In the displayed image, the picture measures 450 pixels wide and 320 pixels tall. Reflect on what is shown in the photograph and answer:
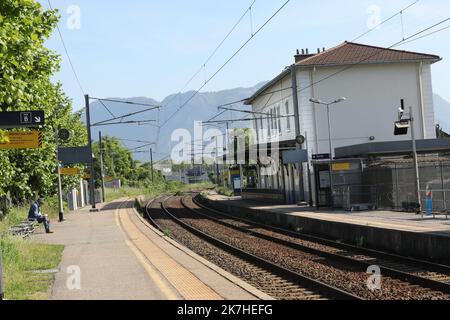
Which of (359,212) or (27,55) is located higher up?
(27,55)

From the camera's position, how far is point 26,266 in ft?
44.3

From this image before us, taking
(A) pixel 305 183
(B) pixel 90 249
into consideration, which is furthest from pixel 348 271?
(A) pixel 305 183

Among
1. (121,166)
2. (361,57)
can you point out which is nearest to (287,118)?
(361,57)

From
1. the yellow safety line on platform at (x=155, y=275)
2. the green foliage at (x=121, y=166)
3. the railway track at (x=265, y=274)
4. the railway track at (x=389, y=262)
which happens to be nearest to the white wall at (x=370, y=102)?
the railway track at (x=265, y=274)

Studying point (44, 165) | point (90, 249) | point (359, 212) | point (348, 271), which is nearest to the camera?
point (348, 271)

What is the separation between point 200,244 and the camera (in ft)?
72.9

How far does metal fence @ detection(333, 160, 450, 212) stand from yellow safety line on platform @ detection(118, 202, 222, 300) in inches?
493

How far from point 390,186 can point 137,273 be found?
18438 mm

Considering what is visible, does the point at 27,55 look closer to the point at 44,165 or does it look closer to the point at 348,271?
the point at 348,271

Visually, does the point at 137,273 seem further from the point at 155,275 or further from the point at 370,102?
the point at 370,102

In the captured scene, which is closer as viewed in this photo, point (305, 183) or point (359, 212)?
point (359, 212)

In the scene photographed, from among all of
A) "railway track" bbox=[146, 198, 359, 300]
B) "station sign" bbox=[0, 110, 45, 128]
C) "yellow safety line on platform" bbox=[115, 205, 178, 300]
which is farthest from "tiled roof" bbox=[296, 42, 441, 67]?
"station sign" bbox=[0, 110, 45, 128]

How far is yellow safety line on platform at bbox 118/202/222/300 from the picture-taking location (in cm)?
950

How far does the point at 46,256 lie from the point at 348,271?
23.8 feet
